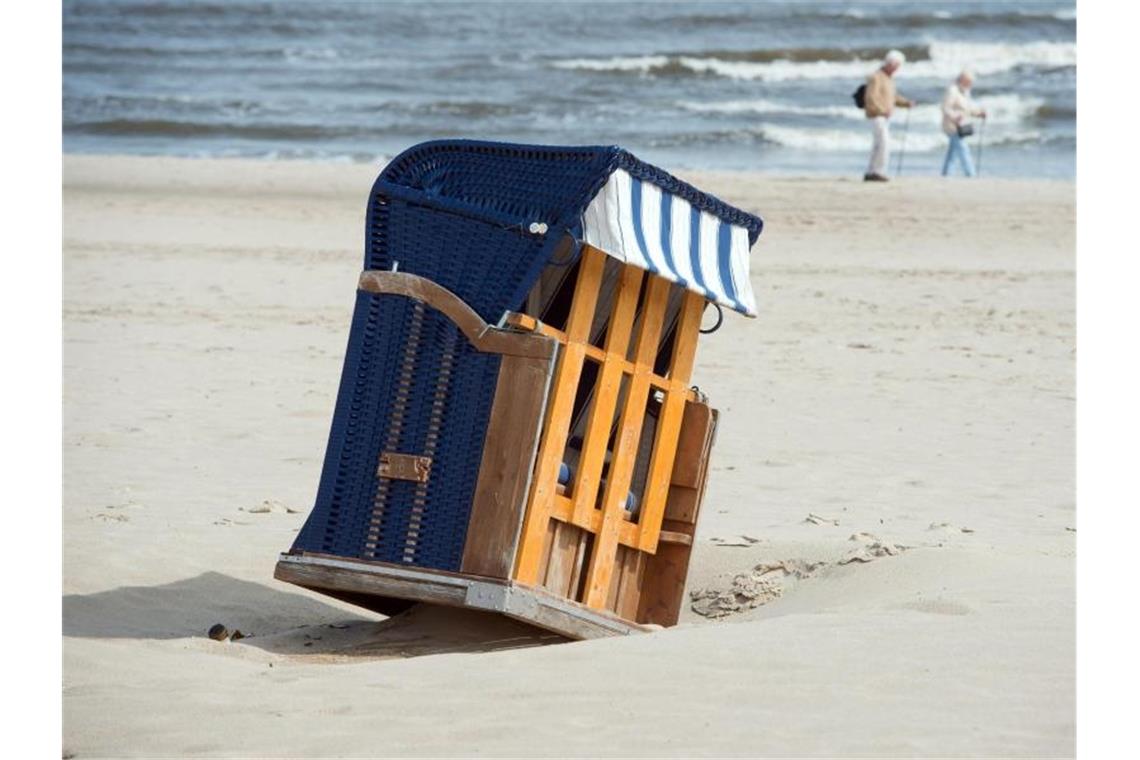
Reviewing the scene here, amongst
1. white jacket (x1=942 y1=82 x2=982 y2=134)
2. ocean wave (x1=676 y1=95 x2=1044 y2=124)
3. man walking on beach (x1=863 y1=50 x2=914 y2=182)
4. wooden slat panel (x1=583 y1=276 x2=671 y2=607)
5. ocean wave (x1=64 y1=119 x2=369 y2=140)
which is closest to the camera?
wooden slat panel (x1=583 y1=276 x2=671 y2=607)

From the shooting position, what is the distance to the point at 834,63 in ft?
98.7

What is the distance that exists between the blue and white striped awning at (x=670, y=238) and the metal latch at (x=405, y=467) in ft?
2.65

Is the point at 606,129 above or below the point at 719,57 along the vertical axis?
below

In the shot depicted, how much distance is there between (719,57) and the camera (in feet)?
98.6

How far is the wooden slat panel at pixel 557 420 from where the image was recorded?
512cm

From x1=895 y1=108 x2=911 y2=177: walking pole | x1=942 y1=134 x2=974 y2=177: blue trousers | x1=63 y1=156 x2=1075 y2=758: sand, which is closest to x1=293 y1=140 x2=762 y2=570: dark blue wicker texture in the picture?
x1=63 y1=156 x2=1075 y2=758: sand

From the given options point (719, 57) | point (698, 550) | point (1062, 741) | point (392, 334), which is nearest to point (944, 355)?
point (698, 550)

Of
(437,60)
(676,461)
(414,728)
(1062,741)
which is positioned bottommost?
(414,728)

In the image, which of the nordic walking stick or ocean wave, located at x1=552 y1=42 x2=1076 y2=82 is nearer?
the nordic walking stick

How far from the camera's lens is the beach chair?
508cm

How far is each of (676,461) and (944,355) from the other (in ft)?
17.9

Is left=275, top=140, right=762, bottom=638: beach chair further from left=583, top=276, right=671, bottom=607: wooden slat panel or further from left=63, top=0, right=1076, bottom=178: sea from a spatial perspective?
left=63, top=0, right=1076, bottom=178: sea

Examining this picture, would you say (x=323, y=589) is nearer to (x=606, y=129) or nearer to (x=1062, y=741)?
(x=1062, y=741)

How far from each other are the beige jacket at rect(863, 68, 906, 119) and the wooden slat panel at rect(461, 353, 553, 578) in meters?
14.1
